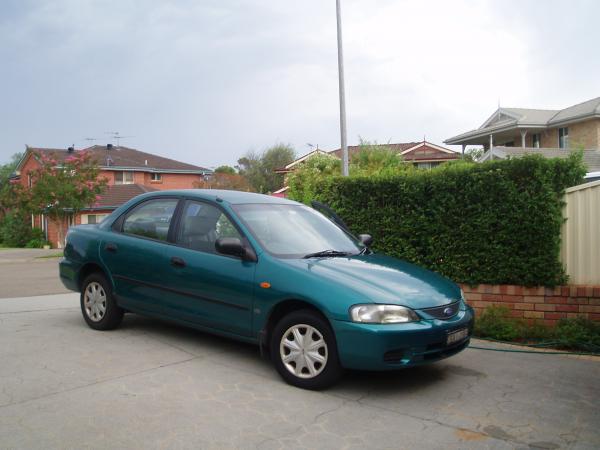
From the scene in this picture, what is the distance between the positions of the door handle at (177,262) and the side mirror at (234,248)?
0.60 meters

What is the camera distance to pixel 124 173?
51.0 meters

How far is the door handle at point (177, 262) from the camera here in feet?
19.5

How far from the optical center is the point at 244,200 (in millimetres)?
6273

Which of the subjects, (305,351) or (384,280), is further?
(384,280)

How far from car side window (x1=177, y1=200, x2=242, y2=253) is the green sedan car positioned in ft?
0.04

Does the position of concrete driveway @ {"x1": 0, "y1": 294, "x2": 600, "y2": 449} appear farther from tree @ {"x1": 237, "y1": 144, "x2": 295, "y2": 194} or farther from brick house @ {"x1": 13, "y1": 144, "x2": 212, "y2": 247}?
tree @ {"x1": 237, "y1": 144, "x2": 295, "y2": 194}

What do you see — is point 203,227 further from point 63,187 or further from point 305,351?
point 63,187

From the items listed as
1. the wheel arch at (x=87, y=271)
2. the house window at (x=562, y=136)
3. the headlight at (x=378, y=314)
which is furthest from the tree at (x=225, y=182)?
the headlight at (x=378, y=314)

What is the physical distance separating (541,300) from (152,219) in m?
4.71

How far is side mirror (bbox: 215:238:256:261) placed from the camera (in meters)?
5.44

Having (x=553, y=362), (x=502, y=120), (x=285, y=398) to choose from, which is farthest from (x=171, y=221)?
(x=502, y=120)

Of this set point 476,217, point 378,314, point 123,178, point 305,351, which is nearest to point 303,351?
point 305,351

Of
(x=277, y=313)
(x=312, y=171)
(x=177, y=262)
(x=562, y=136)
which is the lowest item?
(x=277, y=313)

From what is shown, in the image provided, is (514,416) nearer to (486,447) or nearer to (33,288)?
(486,447)
